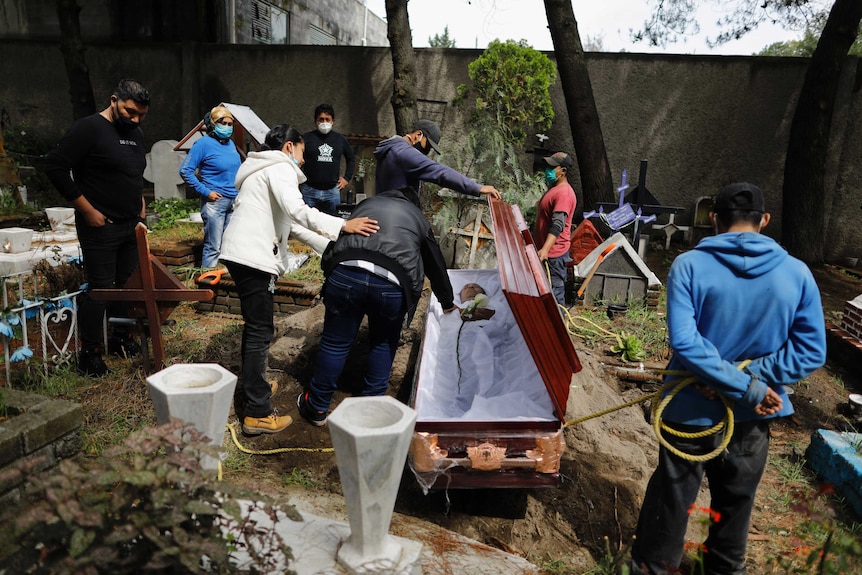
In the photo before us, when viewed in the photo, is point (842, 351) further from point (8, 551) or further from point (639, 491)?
point (8, 551)

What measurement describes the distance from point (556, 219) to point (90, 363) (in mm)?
3643

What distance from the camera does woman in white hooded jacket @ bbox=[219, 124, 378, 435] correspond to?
3145 millimetres

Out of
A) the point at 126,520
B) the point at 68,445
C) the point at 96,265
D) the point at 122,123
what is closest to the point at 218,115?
the point at 122,123

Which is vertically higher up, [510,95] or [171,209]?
[510,95]

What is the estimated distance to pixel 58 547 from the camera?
4.63ft

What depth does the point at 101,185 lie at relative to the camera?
349 centimetres

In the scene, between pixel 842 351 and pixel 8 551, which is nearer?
pixel 8 551

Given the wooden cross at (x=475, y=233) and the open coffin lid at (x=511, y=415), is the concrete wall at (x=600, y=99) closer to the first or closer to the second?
the wooden cross at (x=475, y=233)

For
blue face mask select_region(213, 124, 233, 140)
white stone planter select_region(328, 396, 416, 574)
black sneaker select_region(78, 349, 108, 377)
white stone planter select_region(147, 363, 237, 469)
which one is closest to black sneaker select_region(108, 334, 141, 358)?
black sneaker select_region(78, 349, 108, 377)

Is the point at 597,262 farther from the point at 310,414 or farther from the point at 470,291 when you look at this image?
the point at 310,414

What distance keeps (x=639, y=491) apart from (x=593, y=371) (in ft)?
4.52

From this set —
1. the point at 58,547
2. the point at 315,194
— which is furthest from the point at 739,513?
the point at 315,194

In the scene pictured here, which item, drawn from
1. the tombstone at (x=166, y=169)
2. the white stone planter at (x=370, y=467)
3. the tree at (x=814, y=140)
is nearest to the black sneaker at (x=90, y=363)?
the white stone planter at (x=370, y=467)

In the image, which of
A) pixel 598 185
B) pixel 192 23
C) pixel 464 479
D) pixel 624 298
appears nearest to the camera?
pixel 464 479
